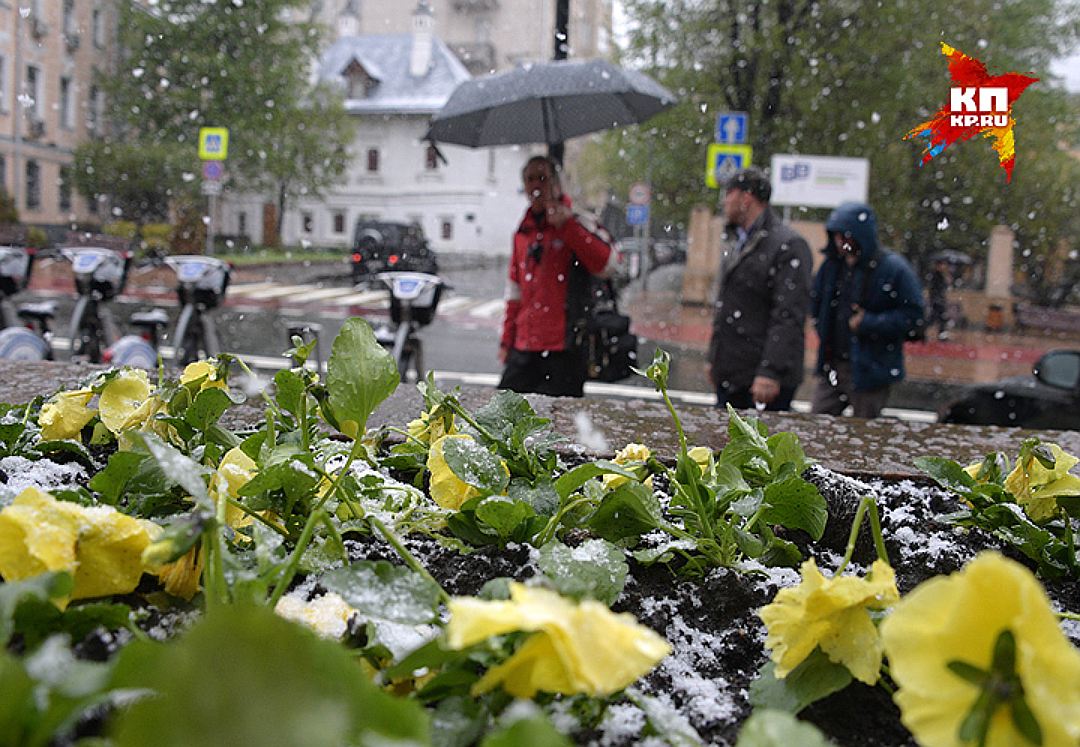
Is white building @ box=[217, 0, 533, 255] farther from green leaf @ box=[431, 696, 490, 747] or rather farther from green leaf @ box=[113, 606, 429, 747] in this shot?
green leaf @ box=[113, 606, 429, 747]

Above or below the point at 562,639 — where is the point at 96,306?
below

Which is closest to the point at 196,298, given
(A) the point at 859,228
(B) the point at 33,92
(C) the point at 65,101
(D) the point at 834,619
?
(A) the point at 859,228

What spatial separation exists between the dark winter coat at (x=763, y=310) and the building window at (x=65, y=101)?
3137cm

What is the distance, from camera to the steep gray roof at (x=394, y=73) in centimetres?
3369

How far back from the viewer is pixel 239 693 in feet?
1.03

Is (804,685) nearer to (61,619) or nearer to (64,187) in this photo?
(61,619)

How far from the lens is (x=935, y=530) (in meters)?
1.08

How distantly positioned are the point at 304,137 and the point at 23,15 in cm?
916

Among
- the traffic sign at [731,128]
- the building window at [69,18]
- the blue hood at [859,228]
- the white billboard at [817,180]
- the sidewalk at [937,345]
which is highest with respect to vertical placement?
the building window at [69,18]

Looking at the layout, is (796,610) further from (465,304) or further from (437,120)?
(465,304)

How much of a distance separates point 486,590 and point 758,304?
14.1ft

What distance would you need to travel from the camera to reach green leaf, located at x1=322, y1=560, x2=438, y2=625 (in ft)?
1.78

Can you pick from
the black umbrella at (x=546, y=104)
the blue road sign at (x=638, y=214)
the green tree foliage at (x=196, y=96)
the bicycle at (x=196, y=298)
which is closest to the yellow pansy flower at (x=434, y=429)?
the black umbrella at (x=546, y=104)

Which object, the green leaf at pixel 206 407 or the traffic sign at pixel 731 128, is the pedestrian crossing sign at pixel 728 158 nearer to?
the traffic sign at pixel 731 128
